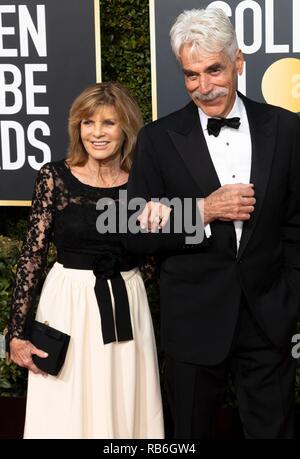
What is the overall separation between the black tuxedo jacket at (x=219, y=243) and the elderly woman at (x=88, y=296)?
0.28 m

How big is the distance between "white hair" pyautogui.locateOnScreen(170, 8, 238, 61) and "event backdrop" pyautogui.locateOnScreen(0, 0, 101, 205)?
1.19 m

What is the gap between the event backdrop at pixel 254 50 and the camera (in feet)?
11.6

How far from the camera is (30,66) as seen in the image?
369 cm

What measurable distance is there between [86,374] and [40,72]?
1519mm

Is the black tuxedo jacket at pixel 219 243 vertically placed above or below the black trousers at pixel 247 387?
above

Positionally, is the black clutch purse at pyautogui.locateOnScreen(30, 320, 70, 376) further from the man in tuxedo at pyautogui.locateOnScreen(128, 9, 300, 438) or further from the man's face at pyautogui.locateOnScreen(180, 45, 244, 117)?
the man's face at pyautogui.locateOnScreen(180, 45, 244, 117)

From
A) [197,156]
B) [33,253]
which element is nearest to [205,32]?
[197,156]

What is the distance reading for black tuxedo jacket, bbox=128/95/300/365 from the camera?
2.59m

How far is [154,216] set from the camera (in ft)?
8.31

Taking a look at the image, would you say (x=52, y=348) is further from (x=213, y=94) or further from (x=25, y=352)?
(x=213, y=94)

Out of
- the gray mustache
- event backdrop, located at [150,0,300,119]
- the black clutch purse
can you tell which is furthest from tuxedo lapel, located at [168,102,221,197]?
event backdrop, located at [150,0,300,119]


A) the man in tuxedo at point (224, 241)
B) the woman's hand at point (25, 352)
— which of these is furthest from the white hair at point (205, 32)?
the woman's hand at point (25, 352)

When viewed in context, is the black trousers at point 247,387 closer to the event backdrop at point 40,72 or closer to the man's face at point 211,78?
the man's face at point 211,78
